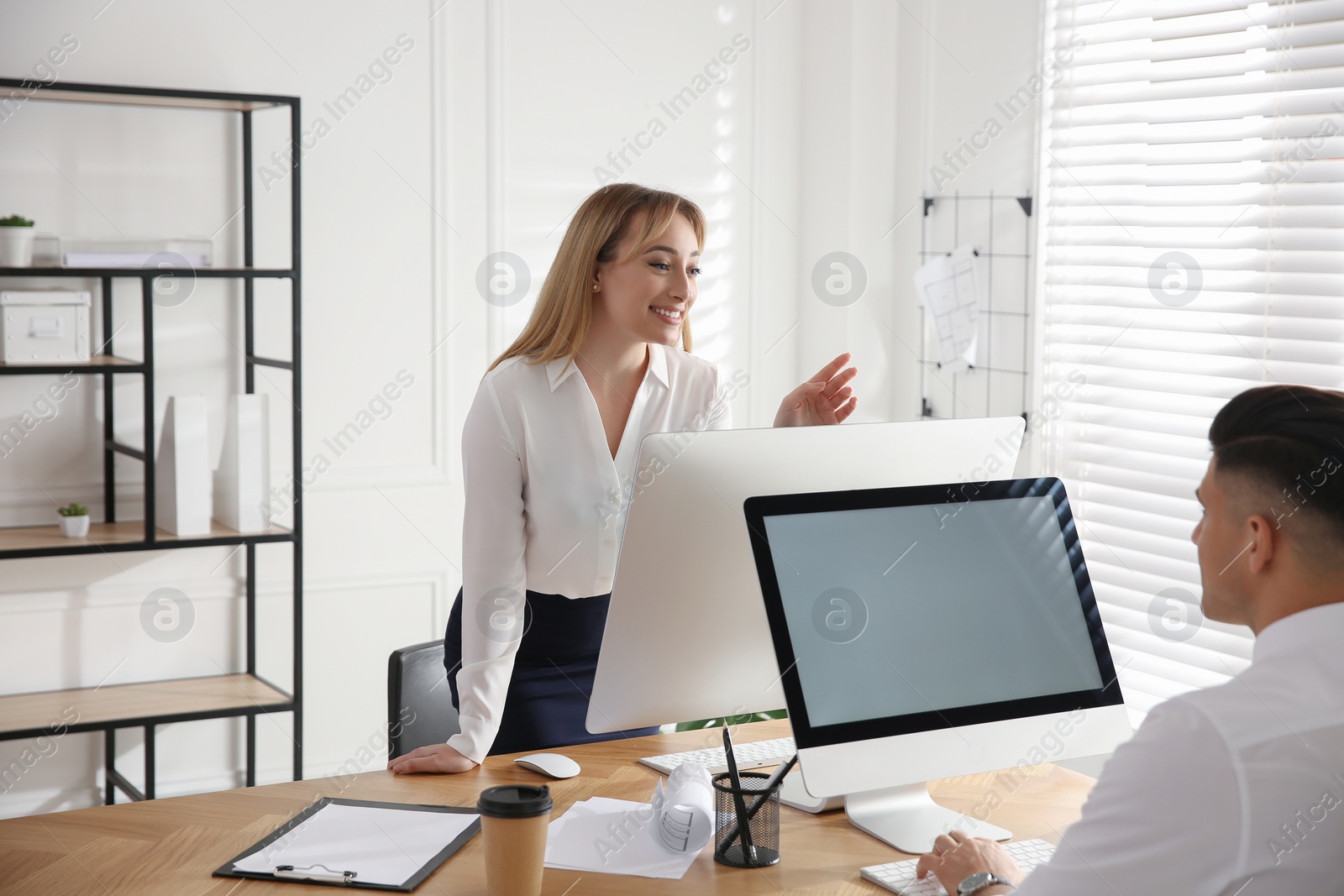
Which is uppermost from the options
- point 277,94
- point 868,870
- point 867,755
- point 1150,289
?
point 277,94

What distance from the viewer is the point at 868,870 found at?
1328 millimetres

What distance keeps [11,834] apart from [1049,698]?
132 cm

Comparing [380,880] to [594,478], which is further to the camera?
[594,478]

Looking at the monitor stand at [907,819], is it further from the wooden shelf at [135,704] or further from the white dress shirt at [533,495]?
the wooden shelf at [135,704]

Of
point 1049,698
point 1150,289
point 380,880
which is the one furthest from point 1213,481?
point 1150,289

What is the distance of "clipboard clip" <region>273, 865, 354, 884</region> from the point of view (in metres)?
1.28

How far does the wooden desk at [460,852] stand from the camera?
1.29 meters

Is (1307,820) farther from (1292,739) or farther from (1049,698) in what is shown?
(1049,698)

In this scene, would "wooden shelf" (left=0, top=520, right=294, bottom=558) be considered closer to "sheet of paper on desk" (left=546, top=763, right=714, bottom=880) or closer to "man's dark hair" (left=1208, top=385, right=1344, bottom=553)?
"sheet of paper on desk" (left=546, top=763, right=714, bottom=880)

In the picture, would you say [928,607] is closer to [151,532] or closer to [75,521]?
[151,532]

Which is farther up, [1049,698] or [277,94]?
[277,94]

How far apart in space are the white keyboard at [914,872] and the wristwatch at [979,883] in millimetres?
15

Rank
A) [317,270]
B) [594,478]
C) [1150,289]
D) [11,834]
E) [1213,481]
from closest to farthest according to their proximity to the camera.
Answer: [1213,481] → [11,834] → [594,478] → [1150,289] → [317,270]

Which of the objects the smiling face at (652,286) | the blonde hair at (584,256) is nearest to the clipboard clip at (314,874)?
the blonde hair at (584,256)
